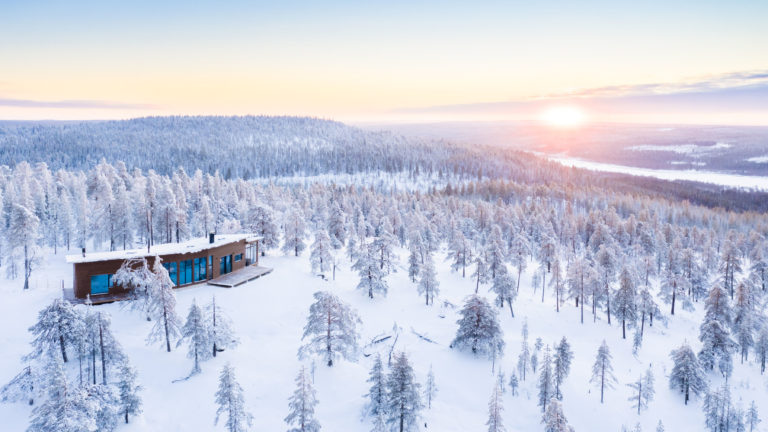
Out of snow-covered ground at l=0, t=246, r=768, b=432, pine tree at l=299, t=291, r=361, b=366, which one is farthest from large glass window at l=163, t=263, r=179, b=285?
pine tree at l=299, t=291, r=361, b=366

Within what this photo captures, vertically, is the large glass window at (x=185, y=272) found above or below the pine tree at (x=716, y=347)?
above

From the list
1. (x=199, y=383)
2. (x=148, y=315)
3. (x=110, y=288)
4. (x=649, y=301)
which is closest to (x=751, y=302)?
(x=649, y=301)

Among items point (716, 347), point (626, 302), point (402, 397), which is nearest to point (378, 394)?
point (402, 397)

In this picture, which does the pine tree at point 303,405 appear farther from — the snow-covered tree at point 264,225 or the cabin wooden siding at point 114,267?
the snow-covered tree at point 264,225

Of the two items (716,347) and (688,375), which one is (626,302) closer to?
(716,347)

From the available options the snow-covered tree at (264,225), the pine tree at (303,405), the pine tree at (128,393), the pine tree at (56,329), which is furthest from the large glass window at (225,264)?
the pine tree at (303,405)

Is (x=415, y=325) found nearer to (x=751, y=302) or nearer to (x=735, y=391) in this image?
(x=735, y=391)
